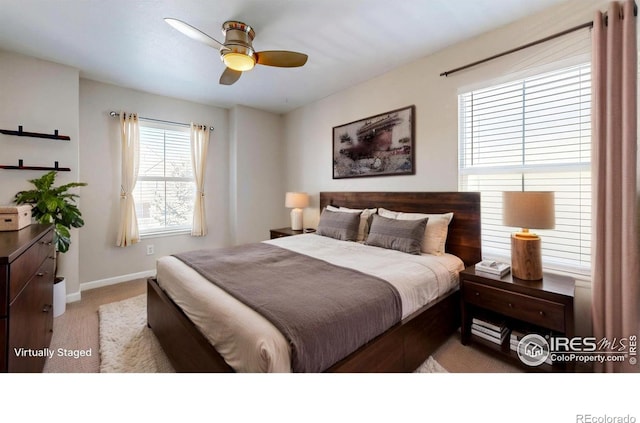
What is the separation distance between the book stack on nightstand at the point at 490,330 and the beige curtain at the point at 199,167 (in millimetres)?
3721

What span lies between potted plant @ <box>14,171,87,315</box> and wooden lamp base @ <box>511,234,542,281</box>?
380 centimetres

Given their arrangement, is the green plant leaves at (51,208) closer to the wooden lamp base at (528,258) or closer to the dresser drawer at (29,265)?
the dresser drawer at (29,265)

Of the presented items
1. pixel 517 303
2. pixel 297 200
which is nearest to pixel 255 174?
pixel 297 200

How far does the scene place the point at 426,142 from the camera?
2678 mm

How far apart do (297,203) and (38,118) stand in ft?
9.72

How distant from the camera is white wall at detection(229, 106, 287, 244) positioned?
4.14 meters

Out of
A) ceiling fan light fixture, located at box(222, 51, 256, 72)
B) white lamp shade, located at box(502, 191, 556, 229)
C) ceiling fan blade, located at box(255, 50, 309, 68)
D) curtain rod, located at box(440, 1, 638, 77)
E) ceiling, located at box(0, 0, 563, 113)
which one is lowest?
white lamp shade, located at box(502, 191, 556, 229)

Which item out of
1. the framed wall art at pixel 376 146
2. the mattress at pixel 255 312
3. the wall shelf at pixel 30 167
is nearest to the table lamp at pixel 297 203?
the framed wall art at pixel 376 146

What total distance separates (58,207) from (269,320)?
8.66 feet

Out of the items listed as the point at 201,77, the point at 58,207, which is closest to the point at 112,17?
the point at 201,77

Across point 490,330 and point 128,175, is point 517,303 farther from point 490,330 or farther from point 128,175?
point 128,175

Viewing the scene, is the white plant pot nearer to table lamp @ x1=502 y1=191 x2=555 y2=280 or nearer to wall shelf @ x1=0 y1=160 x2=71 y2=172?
wall shelf @ x1=0 y1=160 x2=71 y2=172

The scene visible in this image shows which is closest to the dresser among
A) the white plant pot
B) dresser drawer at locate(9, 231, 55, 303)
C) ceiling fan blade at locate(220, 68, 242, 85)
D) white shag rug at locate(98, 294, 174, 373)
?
dresser drawer at locate(9, 231, 55, 303)

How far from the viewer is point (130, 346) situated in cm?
193
